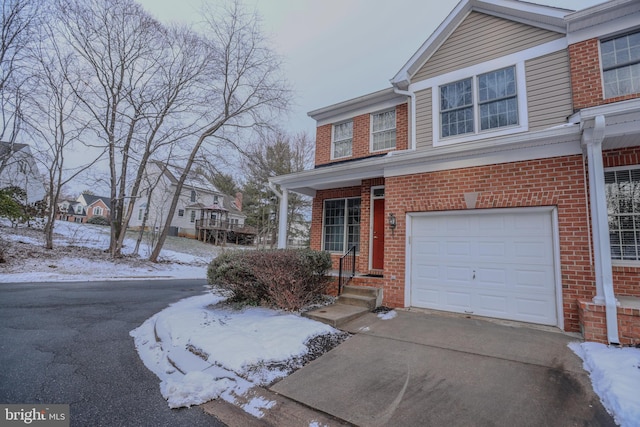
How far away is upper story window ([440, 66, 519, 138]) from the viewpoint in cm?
692

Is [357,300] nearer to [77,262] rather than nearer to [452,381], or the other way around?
[452,381]

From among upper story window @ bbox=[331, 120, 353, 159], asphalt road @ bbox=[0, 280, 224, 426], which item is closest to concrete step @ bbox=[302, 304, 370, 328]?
asphalt road @ bbox=[0, 280, 224, 426]

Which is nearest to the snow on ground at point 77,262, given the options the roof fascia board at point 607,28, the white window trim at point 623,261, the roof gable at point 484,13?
the roof gable at point 484,13

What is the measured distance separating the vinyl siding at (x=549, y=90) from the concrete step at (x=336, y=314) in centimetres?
542

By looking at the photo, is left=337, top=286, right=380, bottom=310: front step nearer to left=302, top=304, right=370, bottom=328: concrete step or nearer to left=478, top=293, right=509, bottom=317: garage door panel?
left=302, top=304, right=370, bottom=328: concrete step

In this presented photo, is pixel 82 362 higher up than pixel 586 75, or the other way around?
pixel 586 75

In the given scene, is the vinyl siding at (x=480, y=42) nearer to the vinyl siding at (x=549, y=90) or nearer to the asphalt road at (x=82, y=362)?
the vinyl siding at (x=549, y=90)

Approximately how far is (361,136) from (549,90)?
4.88m

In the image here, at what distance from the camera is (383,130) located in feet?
30.8

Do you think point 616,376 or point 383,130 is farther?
point 383,130

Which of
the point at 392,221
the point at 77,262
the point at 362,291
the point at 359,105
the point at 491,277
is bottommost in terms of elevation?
the point at 77,262

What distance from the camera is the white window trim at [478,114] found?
6.66m

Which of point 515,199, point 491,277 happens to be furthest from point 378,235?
point 515,199

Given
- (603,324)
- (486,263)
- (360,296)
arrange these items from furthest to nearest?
(360,296)
(486,263)
(603,324)
